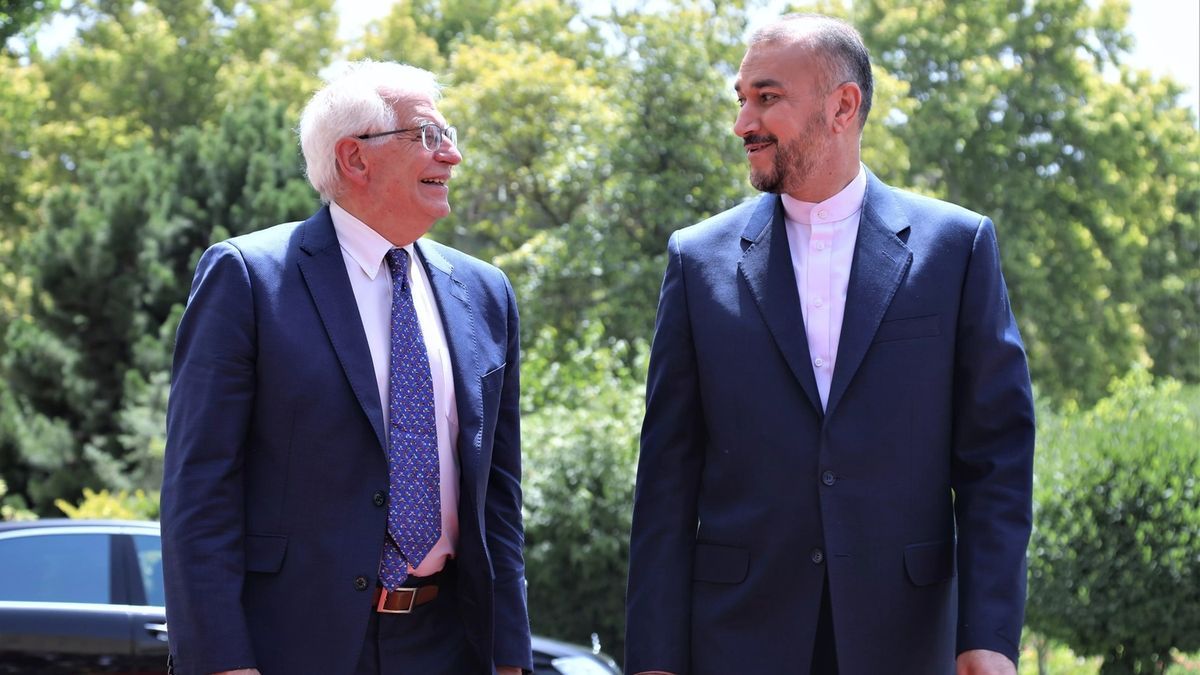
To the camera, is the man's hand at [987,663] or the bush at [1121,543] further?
the bush at [1121,543]

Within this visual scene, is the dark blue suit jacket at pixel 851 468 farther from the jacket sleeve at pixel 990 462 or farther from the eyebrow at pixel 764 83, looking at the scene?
the eyebrow at pixel 764 83

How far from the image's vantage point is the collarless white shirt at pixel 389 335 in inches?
137

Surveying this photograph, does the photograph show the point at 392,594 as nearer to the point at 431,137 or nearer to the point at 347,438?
the point at 347,438

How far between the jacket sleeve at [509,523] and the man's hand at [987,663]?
41.3 inches

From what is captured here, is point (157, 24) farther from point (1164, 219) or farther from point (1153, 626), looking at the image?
point (1153, 626)

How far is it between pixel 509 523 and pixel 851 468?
920mm

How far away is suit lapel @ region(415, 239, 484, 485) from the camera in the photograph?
11.5 ft

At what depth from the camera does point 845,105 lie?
344cm

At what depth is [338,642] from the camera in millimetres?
3314

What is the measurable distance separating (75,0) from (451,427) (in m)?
37.5

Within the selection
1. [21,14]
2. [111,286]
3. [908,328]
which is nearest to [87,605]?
[908,328]

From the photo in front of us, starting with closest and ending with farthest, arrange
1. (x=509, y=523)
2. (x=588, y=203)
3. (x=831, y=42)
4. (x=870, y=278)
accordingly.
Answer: (x=870, y=278) < (x=831, y=42) < (x=509, y=523) < (x=588, y=203)

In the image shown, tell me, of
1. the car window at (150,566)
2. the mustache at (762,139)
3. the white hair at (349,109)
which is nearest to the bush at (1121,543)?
the car window at (150,566)

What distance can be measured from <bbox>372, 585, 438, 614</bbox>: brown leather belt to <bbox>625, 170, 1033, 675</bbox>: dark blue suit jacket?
1.54 ft
